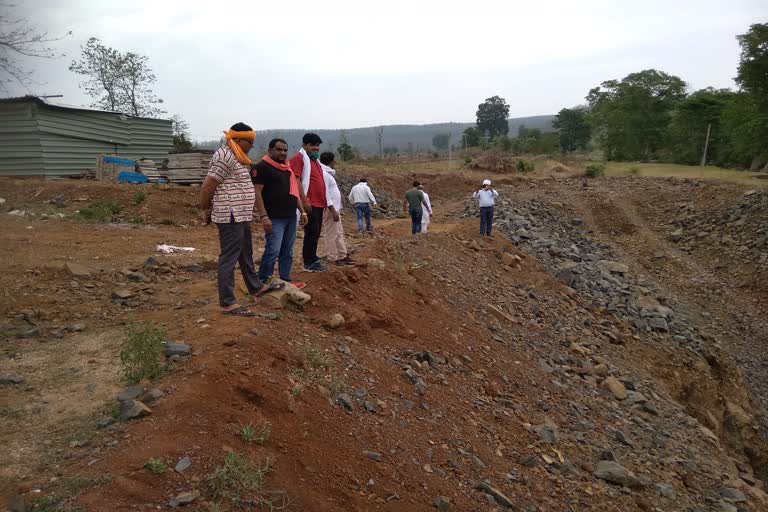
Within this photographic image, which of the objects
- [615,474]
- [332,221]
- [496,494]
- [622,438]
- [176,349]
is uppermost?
[332,221]

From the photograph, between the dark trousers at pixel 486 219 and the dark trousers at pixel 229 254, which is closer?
the dark trousers at pixel 229 254

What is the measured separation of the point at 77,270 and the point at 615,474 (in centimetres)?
568

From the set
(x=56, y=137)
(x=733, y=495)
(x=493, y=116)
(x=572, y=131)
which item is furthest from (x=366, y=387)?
(x=493, y=116)

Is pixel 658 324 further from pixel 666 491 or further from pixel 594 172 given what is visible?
pixel 594 172

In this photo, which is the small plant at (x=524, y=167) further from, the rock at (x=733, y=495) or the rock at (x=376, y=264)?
the rock at (x=733, y=495)

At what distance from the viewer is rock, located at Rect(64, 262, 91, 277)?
598 centimetres

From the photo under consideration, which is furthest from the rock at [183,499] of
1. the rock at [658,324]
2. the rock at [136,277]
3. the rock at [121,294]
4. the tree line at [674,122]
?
the tree line at [674,122]

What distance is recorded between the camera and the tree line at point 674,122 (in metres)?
21.1

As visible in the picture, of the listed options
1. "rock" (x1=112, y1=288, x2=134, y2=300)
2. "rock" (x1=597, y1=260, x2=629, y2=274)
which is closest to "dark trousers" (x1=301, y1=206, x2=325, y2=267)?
"rock" (x1=112, y1=288, x2=134, y2=300)

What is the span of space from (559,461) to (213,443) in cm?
303

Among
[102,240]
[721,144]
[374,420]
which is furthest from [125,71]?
[721,144]

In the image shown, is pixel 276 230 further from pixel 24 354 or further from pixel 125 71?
pixel 125 71

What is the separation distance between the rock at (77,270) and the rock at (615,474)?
5.42 m

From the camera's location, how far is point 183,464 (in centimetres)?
274
